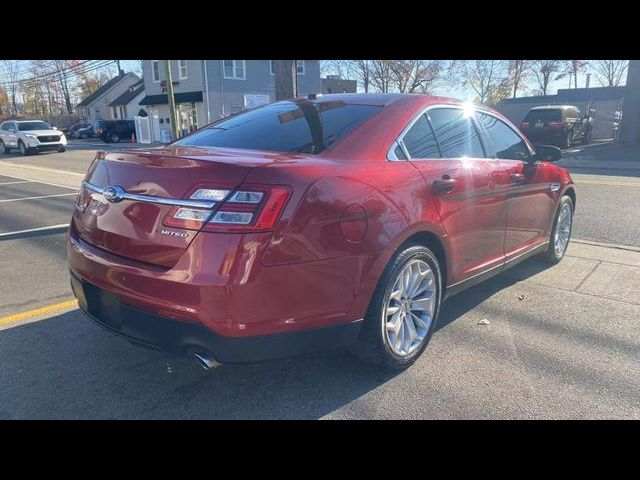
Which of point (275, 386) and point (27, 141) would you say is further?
point (27, 141)

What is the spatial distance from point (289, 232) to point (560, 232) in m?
4.08

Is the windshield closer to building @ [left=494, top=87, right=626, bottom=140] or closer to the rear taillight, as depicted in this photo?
building @ [left=494, top=87, right=626, bottom=140]

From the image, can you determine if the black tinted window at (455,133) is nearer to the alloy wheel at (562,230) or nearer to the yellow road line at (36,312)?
the alloy wheel at (562,230)

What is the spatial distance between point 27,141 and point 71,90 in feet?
183

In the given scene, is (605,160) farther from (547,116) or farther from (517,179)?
(517,179)

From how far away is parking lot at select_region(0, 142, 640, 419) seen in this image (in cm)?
278

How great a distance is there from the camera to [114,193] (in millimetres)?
2676

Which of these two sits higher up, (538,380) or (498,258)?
(498,258)

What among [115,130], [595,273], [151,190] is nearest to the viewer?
[151,190]

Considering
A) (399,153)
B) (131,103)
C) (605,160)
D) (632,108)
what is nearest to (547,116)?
(605,160)

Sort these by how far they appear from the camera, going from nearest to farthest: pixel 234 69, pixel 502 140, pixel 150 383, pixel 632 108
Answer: pixel 150 383 → pixel 502 140 → pixel 632 108 → pixel 234 69
